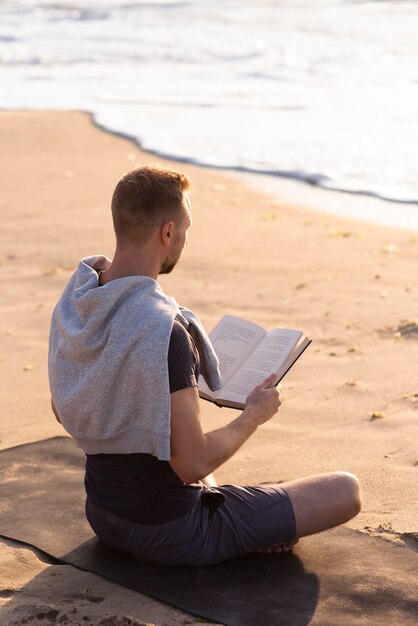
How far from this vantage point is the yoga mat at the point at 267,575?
10.7 ft

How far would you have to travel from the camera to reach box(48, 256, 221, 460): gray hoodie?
314 cm

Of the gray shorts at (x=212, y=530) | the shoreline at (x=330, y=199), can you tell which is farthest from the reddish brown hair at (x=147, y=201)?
the shoreline at (x=330, y=199)

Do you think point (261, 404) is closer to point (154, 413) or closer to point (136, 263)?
point (154, 413)

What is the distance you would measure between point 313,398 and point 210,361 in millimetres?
1958

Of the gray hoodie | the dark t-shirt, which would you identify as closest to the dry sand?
the dark t-shirt

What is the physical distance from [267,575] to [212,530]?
9.2 inches

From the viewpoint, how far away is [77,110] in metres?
14.6

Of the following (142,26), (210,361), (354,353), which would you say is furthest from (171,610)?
(142,26)

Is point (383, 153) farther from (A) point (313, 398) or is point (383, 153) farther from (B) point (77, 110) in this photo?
(A) point (313, 398)

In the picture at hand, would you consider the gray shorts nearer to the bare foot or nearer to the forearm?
the bare foot

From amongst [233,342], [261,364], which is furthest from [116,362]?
[233,342]

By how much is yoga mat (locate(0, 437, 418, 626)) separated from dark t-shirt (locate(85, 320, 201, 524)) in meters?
0.22

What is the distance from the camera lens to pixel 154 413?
10.4 ft

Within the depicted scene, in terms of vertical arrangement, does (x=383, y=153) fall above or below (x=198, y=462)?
below
